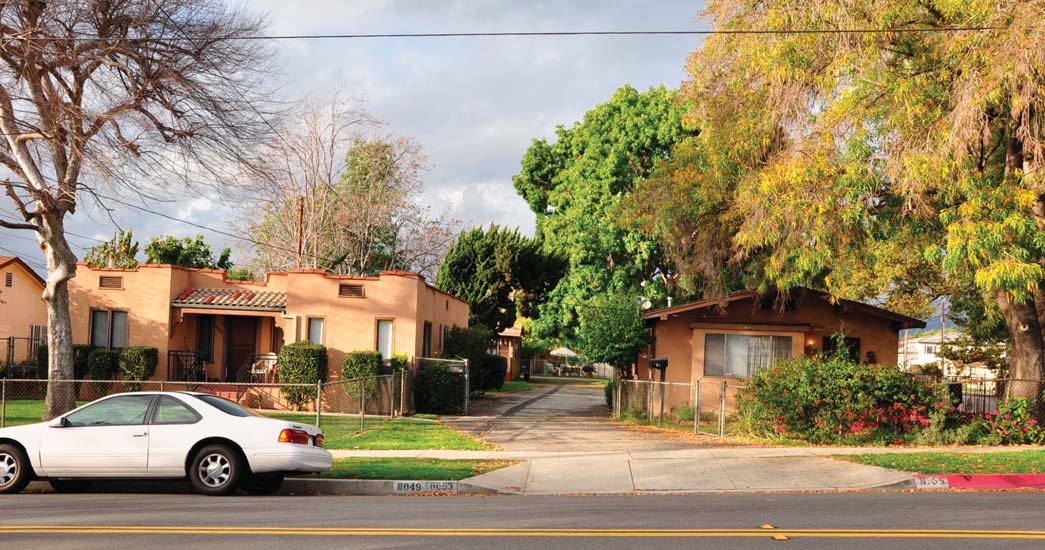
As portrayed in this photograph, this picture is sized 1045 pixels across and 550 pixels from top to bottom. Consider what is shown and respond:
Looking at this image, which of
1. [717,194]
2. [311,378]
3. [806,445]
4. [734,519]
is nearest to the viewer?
[734,519]

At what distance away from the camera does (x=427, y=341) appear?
30.0 meters

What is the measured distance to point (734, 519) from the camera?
414 inches

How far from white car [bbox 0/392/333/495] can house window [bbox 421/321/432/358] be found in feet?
52.7

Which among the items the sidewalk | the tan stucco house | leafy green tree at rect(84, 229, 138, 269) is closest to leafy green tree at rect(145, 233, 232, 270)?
leafy green tree at rect(84, 229, 138, 269)

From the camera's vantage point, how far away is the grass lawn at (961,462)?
580 inches

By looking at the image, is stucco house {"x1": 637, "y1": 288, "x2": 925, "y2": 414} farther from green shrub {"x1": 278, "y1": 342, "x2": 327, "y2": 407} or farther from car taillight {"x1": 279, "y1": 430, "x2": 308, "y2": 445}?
car taillight {"x1": 279, "y1": 430, "x2": 308, "y2": 445}

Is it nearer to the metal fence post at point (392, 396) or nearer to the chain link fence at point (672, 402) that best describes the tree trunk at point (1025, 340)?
the chain link fence at point (672, 402)

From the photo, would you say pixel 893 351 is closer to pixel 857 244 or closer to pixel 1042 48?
pixel 857 244

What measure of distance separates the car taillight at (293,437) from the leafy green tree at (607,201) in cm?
2887

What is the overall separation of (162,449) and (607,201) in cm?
3104

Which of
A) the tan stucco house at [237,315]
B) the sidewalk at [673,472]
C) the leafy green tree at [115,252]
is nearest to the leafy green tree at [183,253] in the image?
the leafy green tree at [115,252]

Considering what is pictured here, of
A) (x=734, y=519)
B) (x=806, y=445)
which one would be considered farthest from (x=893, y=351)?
(x=734, y=519)

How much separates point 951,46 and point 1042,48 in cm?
155

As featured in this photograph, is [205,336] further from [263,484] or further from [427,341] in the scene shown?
[263,484]
